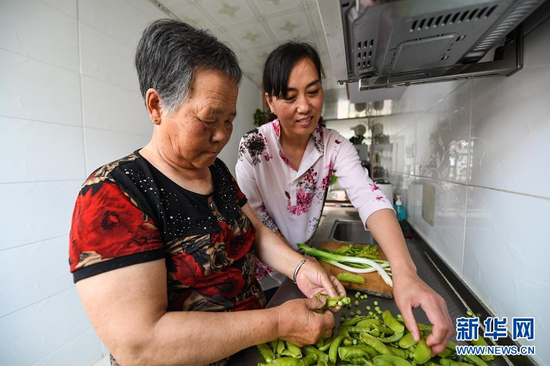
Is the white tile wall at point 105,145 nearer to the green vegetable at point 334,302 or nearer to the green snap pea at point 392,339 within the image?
the green vegetable at point 334,302

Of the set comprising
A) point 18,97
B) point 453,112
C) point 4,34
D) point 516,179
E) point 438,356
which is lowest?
point 438,356

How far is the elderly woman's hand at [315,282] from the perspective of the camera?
32.6 inches

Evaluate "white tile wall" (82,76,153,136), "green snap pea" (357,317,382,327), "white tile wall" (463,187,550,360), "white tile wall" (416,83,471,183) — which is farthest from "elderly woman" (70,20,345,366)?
"white tile wall" (82,76,153,136)

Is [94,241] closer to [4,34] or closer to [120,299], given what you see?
[120,299]

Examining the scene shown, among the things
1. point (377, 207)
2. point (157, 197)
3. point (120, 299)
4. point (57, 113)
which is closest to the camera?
point (120, 299)

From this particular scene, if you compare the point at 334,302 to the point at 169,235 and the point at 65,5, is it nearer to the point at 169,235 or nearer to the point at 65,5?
the point at 169,235

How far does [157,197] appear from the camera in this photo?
0.59 metres

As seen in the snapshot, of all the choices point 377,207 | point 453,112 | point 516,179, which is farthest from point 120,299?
point 453,112

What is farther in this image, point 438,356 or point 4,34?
point 4,34

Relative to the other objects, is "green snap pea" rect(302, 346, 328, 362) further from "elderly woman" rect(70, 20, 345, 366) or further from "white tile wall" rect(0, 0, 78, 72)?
"white tile wall" rect(0, 0, 78, 72)

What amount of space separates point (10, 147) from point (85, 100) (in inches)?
21.4

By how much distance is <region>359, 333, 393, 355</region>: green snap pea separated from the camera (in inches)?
24.3

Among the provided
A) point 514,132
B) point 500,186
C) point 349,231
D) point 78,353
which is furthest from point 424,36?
point 78,353

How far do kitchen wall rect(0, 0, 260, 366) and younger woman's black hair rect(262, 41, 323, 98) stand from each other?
1.39m
